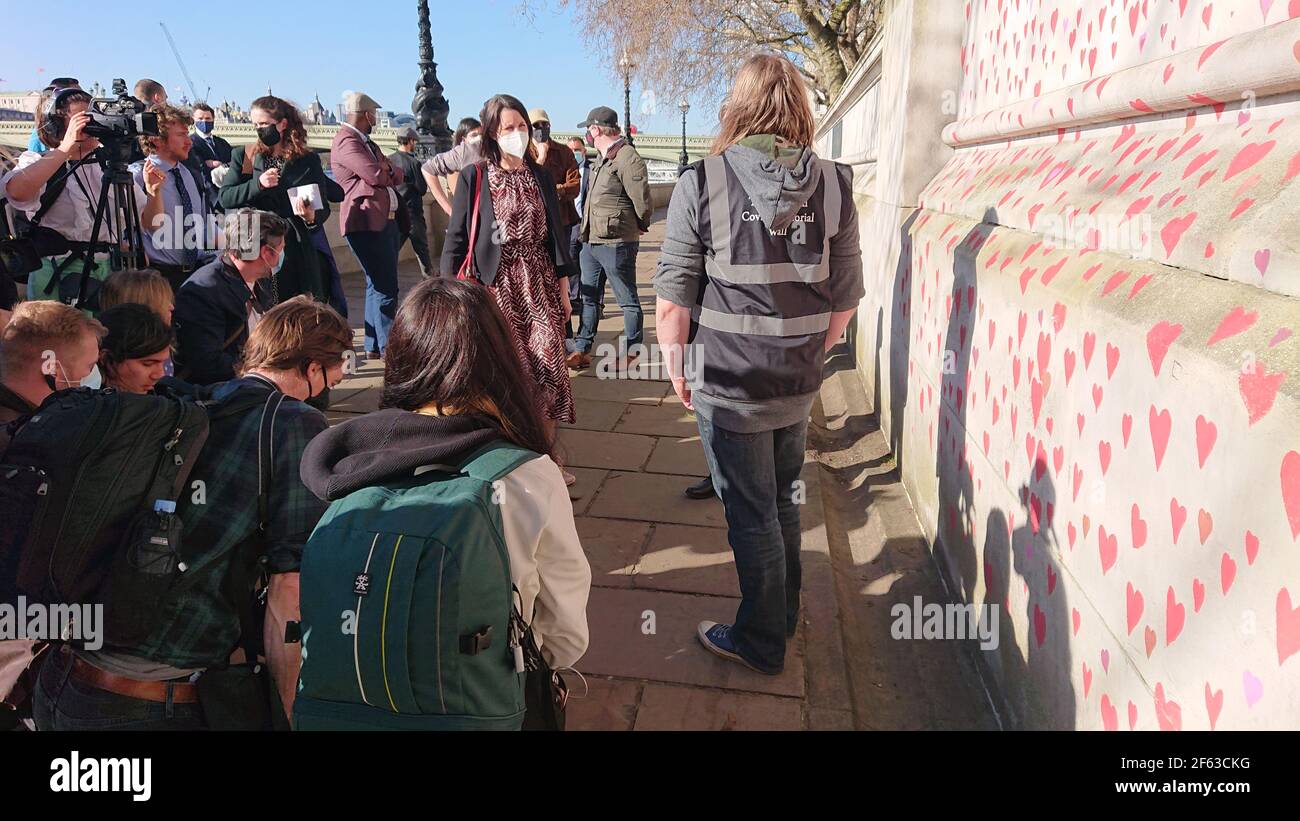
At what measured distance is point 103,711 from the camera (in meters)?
1.75

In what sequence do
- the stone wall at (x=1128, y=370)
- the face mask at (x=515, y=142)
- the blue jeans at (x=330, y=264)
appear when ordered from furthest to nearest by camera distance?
1. the blue jeans at (x=330, y=264)
2. the face mask at (x=515, y=142)
3. the stone wall at (x=1128, y=370)

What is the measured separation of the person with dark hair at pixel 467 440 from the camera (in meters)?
1.49

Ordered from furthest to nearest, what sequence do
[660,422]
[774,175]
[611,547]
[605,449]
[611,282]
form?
1. [611,282]
2. [660,422]
3. [605,449]
4. [611,547]
5. [774,175]

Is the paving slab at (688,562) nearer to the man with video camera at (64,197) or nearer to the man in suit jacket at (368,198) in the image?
the man with video camera at (64,197)

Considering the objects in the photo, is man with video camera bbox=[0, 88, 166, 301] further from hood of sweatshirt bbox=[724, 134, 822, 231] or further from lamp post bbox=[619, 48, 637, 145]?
lamp post bbox=[619, 48, 637, 145]

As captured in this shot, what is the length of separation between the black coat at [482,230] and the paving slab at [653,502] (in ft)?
3.77

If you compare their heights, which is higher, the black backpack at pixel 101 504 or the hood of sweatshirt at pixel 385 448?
the hood of sweatshirt at pixel 385 448

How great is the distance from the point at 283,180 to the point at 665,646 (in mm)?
3789

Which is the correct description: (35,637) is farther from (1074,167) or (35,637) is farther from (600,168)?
(600,168)

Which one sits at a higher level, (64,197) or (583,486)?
(64,197)

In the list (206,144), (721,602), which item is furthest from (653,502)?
(206,144)

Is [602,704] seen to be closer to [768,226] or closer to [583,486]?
[768,226]

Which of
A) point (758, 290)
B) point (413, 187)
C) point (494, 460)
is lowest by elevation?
point (494, 460)

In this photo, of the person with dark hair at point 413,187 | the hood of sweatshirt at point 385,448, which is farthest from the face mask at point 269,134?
the hood of sweatshirt at point 385,448
